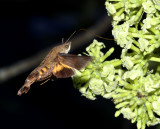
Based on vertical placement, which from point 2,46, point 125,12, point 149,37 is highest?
point 125,12

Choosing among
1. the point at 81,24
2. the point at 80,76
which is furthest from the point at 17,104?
the point at 80,76

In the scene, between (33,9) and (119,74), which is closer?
(119,74)

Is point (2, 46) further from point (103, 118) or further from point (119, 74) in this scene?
point (119, 74)

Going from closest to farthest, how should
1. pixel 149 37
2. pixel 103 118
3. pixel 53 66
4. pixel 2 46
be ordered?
pixel 149 37 → pixel 53 66 → pixel 103 118 → pixel 2 46

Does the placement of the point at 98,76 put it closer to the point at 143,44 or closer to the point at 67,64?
the point at 67,64

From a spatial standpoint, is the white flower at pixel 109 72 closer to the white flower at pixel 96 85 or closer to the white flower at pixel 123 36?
the white flower at pixel 96 85

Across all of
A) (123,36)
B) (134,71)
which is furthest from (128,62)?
(123,36)

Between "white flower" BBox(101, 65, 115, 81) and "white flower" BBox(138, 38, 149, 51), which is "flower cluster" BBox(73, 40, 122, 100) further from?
"white flower" BBox(138, 38, 149, 51)
